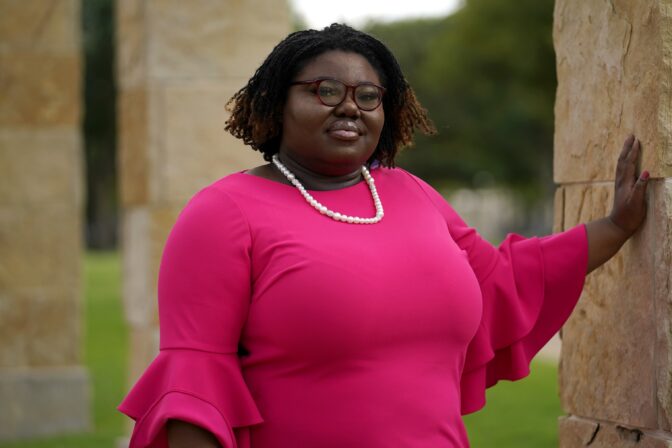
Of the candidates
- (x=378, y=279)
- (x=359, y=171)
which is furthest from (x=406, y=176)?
(x=378, y=279)

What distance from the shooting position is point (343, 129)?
299 cm

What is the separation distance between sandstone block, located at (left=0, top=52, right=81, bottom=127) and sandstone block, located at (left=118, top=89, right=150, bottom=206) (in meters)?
2.26

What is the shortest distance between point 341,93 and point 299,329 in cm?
63

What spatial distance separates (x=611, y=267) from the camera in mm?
3494

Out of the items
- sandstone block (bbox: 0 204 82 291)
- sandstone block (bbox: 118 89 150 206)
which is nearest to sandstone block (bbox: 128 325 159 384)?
sandstone block (bbox: 118 89 150 206)

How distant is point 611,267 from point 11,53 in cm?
627

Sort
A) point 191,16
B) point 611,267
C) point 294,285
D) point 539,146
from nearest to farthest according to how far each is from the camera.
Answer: point 294,285 → point 611,267 → point 191,16 → point 539,146

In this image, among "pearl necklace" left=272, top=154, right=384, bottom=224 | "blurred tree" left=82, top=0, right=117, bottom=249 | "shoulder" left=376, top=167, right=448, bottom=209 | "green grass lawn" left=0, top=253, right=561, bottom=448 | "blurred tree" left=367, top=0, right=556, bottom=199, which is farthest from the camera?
"blurred tree" left=367, top=0, right=556, bottom=199

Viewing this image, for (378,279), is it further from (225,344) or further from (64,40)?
(64,40)

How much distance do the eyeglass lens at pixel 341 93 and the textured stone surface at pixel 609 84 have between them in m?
0.80

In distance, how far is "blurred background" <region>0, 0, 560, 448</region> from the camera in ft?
30.1

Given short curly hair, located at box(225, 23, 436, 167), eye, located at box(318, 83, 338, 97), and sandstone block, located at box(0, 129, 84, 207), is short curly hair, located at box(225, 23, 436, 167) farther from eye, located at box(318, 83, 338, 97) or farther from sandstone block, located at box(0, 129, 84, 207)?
sandstone block, located at box(0, 129, 84, 207)

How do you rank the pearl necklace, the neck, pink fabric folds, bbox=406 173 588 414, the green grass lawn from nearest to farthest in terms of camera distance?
the pearl necklace
the neck
pink fabric folds, bbox=406 173 588 414
the green grass lawn

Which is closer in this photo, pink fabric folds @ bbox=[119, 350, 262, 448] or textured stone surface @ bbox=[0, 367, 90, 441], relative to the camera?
pink fabric folds @ bbox=[119, 350, 262, 448]
